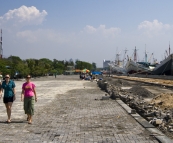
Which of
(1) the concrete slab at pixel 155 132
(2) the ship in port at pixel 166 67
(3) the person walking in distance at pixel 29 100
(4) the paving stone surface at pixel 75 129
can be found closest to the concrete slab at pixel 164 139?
(4) the paving stone surface at pixel 75 129

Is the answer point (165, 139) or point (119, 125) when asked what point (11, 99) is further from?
point (165, 139)

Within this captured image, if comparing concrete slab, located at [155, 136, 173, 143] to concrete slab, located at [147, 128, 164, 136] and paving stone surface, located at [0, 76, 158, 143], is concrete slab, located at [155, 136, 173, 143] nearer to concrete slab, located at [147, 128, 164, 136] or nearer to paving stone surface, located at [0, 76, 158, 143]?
paving stone surface, located at [0, 76, 158, 143]

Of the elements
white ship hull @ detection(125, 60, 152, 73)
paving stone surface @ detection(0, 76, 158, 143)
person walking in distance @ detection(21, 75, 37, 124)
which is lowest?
paving stone surface @ detection(0, 76, 158, 143)

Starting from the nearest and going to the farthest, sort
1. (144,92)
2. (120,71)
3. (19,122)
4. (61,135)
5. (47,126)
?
(61,135) < (47,126) < (19,122) < (144,92) < (120,71)

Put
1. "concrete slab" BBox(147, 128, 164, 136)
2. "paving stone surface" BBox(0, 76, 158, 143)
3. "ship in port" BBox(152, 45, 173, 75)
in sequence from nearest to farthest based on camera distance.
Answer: "paving stone surface" BBox(0, 76, 158, 143) → "concrete slab" BBox(147, 128, 164, 136) → "ship in port" BBox(152, 45, 173, 75)

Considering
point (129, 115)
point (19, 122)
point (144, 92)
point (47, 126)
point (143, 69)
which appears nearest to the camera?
point (47, 126)

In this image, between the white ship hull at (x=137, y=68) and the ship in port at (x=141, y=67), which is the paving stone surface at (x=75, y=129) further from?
the white ship hull at (x=137, y=68)

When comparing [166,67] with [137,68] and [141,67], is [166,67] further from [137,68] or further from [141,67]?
[137,68]

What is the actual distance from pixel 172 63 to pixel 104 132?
65.1m

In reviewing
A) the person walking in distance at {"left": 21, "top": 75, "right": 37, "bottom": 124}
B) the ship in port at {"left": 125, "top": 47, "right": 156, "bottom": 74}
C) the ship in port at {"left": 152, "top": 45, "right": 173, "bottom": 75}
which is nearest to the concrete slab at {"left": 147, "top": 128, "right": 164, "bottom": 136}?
the person walking in distance at {"left": 21, "top": 75, "right": 37, "bottom": 124}

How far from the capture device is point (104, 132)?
7.57 meters

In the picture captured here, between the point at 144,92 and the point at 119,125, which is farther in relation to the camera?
the point at 144,92

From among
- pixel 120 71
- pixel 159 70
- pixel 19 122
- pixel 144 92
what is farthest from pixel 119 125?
pixel 120 71

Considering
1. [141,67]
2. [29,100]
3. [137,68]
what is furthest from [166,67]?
[29,100]
